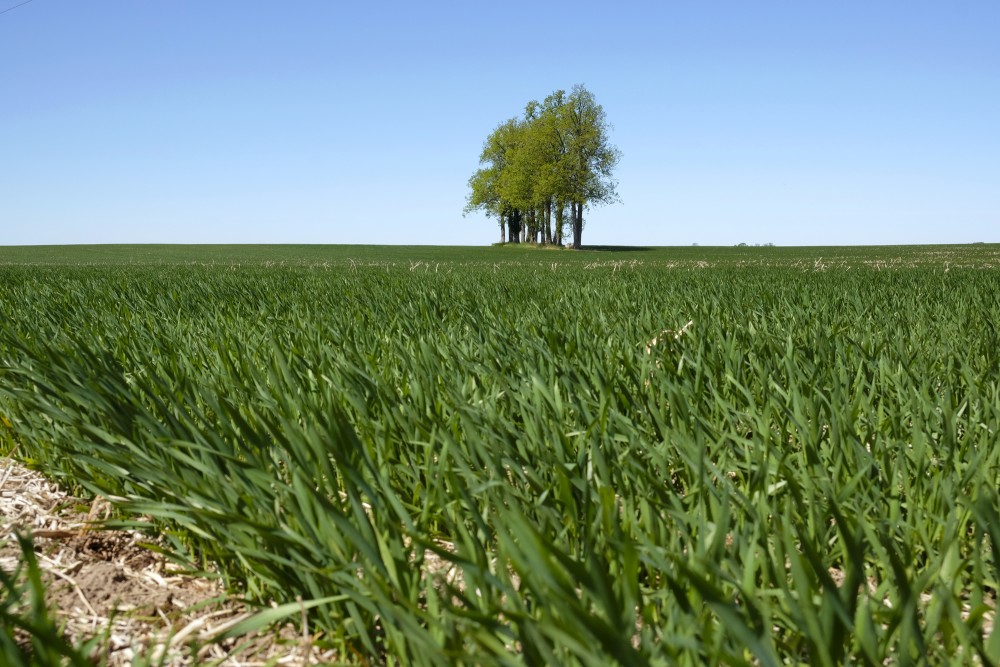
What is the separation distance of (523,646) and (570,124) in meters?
56.4

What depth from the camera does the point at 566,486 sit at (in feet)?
3.24

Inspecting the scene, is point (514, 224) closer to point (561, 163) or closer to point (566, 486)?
point (561, 163)

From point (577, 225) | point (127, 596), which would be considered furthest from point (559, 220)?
point (127, 596)

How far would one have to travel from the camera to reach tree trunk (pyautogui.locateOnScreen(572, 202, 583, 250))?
179ft

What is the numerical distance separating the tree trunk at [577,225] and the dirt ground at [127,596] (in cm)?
5298

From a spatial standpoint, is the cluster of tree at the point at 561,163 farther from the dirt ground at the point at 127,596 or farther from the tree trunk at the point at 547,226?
the dirt ground at the point at 127,596

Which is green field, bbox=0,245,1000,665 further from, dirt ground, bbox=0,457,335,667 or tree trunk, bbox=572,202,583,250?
tree trunk, bbox=572,202,583,250

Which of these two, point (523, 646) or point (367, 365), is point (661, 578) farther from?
point (367, 365)

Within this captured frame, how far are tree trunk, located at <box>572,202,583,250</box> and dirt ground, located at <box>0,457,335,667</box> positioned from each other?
5298 cm

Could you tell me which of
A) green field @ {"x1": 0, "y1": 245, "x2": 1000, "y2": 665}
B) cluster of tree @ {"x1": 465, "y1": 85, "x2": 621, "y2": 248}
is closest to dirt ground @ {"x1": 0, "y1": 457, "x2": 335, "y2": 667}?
green field @ {"x1": 0, "y1": 245, "x2": 1000, "y2": 665}

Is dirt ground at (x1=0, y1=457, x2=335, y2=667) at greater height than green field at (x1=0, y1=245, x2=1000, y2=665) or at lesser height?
lesser

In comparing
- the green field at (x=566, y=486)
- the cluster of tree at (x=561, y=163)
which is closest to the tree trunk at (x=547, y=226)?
the cluster of tree at (x=561, y=163)

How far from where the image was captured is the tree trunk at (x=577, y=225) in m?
54.5

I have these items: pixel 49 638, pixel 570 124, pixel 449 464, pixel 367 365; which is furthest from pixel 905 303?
pixel 570 124
